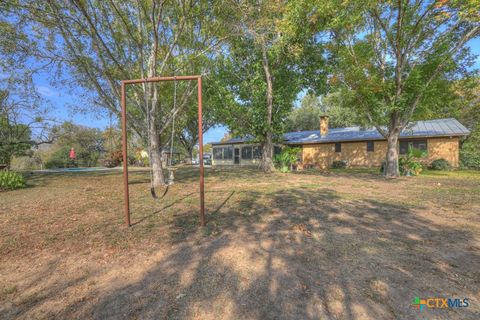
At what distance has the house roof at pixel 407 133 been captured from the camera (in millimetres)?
16447

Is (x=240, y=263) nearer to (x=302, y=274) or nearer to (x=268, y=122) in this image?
(x=302, y=274)

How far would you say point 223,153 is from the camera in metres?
27.5

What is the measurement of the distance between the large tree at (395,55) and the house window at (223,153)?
51.8 feet

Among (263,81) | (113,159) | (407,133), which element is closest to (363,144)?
(407,133)

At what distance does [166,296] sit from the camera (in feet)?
7.30

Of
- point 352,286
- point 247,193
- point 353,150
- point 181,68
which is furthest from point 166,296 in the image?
point 353,150

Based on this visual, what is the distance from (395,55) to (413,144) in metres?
9.43

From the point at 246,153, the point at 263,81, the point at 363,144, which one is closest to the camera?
the point at 263,81

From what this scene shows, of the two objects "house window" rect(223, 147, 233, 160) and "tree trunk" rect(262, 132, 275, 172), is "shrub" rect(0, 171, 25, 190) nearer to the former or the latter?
"tree trunk" rect(262, 132, 275, 172)

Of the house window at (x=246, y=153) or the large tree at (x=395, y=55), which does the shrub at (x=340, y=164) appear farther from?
the house window at (x=246, y=153)

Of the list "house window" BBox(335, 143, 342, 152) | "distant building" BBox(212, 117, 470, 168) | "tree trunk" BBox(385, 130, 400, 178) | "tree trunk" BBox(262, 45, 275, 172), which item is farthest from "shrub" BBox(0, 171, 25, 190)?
"house window" BBox(335, 143, 342, 152)

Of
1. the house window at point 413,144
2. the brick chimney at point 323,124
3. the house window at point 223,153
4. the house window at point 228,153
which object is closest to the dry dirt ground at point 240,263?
the house window at point 413,144

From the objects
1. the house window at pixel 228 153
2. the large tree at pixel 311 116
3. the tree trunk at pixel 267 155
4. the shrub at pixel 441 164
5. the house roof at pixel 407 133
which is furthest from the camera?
the large tree at pixel 311 116

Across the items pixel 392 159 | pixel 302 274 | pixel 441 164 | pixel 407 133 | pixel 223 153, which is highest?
pixel 407 133
